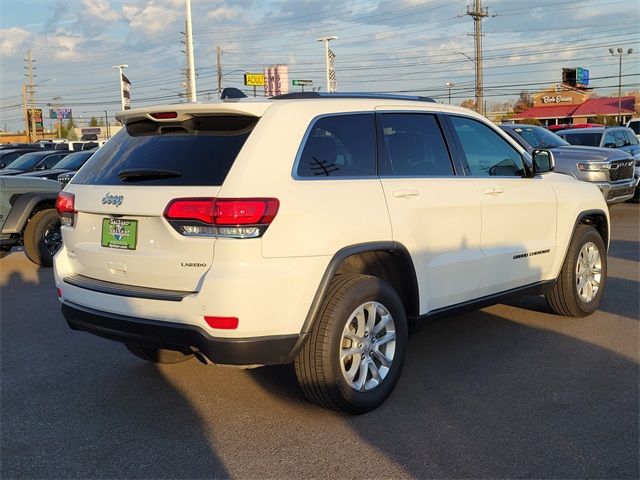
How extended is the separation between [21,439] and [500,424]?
2807 millimetres

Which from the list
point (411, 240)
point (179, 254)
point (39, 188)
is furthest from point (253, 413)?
point (39, 188)

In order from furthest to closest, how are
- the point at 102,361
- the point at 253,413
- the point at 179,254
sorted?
1. the point at 102,361
2. the point at 253,413
3. the point at 179,254

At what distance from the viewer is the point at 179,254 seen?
12.1 feet

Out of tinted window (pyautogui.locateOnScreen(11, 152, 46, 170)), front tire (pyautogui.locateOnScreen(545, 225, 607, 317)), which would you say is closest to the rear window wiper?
front tire (pyautogui.locateOnScreen(545, 225, 607, 317))

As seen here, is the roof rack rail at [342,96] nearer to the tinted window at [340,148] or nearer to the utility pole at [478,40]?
the tinted window at [340,148]

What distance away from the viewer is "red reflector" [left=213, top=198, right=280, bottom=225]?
3564mm

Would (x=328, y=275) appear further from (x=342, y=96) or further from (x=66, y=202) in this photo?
(x=66, y=202)

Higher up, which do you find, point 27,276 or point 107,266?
point 107,266

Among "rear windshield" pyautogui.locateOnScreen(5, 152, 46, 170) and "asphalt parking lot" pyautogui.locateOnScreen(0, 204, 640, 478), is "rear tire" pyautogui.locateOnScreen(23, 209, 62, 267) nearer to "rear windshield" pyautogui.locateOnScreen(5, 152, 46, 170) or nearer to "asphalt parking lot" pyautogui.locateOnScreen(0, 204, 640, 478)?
"asphalt parking lot" pyautogui.locateOnScreen(0, 204, 640, 478)

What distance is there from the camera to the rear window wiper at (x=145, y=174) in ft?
12.8

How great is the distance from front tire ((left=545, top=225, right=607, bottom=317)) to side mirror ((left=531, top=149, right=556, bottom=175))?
0.78 meters

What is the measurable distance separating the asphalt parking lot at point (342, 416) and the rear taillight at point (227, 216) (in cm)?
122

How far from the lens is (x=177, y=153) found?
157 inches

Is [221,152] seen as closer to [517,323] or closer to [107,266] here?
[107,266]
